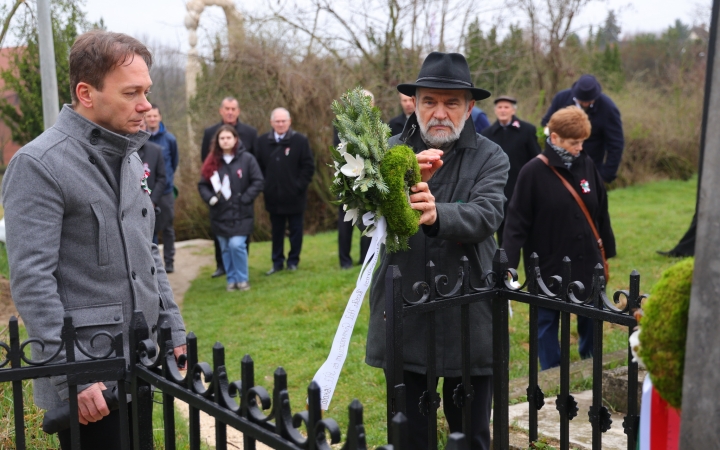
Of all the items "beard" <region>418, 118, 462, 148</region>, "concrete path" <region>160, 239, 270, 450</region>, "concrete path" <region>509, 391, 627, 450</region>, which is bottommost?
"concrete path" <region>160, 239, 270, 450</region>

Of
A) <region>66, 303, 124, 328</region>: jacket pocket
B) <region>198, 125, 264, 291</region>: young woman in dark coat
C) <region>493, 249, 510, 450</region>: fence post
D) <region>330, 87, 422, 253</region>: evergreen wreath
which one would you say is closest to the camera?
<region>66, 303, 124, 328</region>: jacket pocket

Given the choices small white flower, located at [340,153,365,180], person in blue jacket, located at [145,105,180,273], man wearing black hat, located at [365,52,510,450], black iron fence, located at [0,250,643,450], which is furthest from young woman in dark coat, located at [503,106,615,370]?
person in blue jacket, located at [145,105,180,273]

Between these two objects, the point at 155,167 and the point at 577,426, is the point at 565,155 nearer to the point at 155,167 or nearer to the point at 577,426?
the point at 577,426

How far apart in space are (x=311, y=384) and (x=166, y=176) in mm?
8048

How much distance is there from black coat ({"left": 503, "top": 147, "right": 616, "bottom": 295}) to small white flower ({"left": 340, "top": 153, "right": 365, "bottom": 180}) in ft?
8.49

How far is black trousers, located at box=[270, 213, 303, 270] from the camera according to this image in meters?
10.2

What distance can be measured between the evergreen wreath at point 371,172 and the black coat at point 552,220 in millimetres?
2398

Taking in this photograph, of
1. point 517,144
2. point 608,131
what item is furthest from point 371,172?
point 517,144

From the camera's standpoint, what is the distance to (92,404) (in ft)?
8.21

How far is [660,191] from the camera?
58.5 feet

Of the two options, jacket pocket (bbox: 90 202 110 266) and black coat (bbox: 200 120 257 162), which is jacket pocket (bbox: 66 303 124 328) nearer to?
jacket pocket (bbox: 90 202 110 266)

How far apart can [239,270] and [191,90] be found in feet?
25.0

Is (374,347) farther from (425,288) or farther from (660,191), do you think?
(660,191)

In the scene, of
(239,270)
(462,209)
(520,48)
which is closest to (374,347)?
(462,209)
